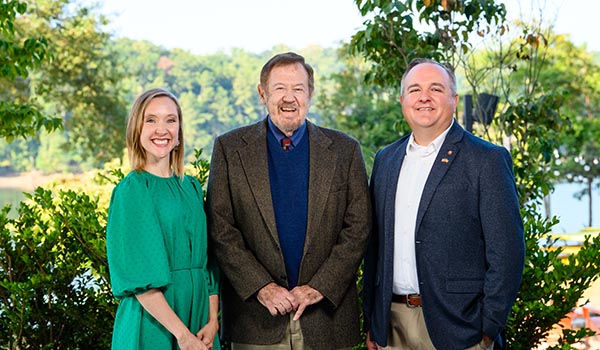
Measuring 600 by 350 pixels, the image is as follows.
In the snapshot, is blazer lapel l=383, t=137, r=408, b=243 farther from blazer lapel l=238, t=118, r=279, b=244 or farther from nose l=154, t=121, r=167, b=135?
nose l=154, t=121, r=167, b=135

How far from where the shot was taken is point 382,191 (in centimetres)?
289

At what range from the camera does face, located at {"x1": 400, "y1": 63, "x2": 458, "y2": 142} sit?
2766 mm

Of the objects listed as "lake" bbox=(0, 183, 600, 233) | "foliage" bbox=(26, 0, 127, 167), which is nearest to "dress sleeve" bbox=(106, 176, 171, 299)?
"lake" bbox=(0, 183, 600, 233)

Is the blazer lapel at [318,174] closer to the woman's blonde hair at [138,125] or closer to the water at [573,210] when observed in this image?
the woman's blonde hair at [138,125]

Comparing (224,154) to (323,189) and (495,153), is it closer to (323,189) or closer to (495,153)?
(323,189)

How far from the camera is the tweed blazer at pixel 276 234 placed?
2.82 metres

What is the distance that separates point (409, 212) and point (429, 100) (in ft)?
1.30

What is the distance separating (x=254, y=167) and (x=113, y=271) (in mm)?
636

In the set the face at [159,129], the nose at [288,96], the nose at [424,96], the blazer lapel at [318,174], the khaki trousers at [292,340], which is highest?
the nose at [288,96]

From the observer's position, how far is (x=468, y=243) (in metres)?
2.70

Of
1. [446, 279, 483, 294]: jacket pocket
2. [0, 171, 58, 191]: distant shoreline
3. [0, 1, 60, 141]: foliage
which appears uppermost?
[0, 171, 58, 191]: distant shoreline

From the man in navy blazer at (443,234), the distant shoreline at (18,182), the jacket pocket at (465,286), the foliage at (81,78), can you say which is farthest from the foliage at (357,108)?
the jacket pocket at (465,286)

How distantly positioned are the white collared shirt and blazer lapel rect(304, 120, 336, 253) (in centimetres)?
26

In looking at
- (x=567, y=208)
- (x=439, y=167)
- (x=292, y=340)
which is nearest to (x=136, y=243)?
(x=292, y=340)
